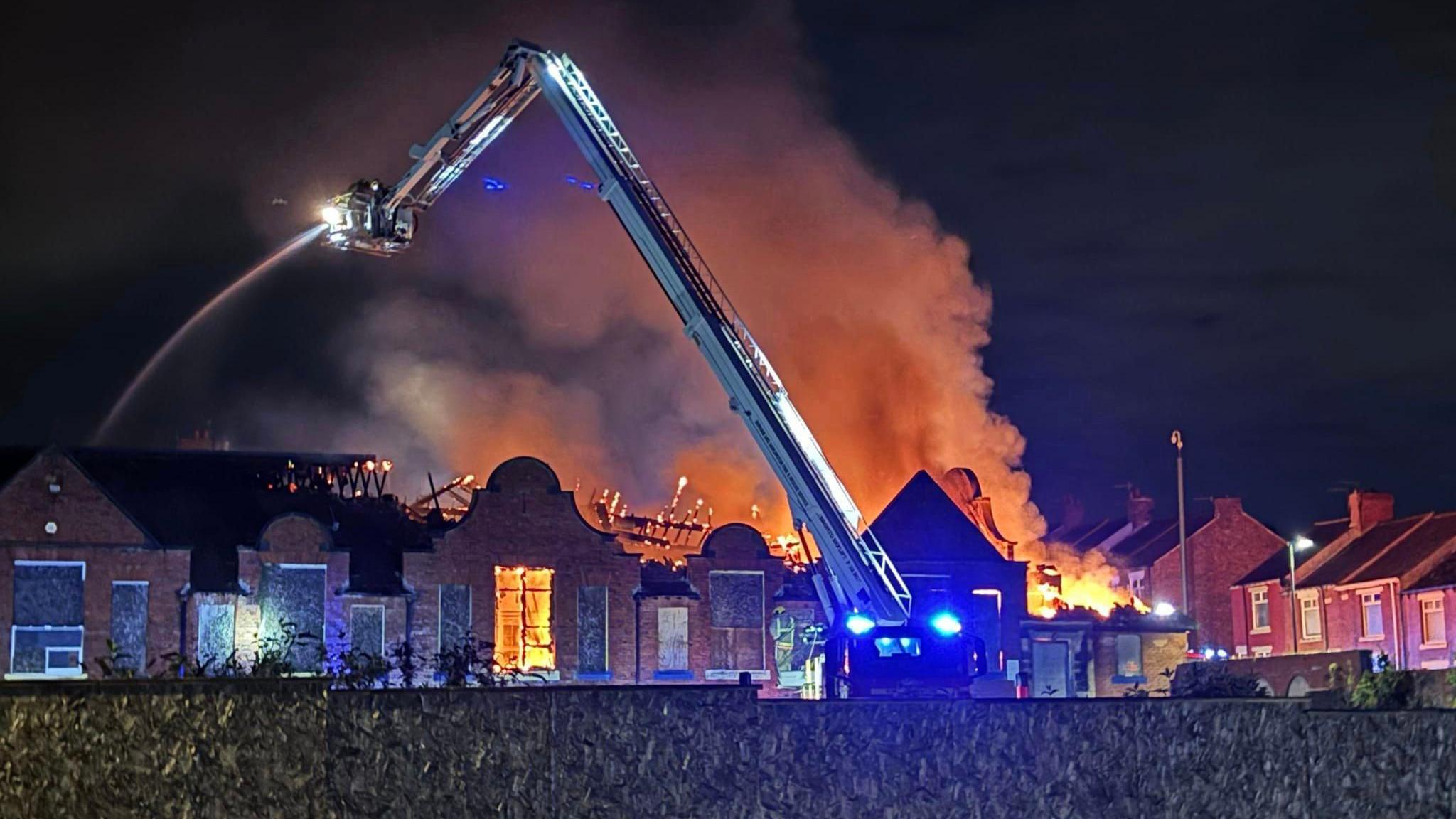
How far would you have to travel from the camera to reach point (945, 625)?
4203 cm

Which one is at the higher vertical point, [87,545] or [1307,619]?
[87,545]

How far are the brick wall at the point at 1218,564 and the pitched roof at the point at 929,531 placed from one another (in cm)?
2283

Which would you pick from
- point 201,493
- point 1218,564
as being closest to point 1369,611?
point 1218,564

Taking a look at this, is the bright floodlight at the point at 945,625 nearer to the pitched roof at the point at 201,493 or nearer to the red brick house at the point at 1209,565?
the pitched roof at the point at 201,493

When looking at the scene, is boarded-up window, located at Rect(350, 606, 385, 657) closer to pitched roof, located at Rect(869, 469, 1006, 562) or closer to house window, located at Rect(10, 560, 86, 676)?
house window, located at Rect(10, 560, 86, 676)

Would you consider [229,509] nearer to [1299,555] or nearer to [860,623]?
[860,623]

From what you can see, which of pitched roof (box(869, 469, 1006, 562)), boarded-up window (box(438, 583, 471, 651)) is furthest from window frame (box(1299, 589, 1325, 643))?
boarded-up window (box(438, 583, 471, 651))

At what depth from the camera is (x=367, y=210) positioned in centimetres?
4366

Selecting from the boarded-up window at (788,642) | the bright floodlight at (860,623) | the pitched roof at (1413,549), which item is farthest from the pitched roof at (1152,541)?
the bright floodlight at (860,623)

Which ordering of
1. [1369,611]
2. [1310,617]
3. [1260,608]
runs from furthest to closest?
[1260,608], [1310,617], [1369,611]

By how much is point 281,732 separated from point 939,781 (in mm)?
6735

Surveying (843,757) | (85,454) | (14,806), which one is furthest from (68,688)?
(85,454)

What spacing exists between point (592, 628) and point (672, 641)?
2.50m

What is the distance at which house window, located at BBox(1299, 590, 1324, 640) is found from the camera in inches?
2990
